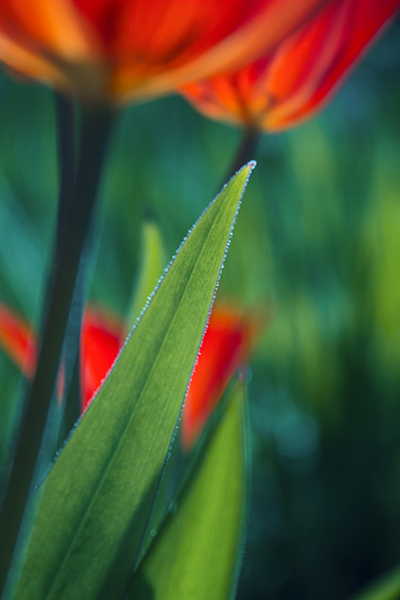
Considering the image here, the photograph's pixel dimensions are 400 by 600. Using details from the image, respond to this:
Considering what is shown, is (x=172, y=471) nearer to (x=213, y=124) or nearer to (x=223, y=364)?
(x=223, y=364)

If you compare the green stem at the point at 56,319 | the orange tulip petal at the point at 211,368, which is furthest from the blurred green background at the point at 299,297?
the green stem at the point at 56,319

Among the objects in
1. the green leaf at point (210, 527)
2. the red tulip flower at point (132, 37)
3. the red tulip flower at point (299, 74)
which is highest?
the red tulip flower at point (299, 74)

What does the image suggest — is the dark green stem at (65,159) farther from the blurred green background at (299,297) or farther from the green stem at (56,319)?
the blurred green background at (299,297)

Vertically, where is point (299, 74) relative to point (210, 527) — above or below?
above

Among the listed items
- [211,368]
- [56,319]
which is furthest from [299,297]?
[56,319]

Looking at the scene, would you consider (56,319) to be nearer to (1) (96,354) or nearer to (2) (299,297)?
(1) (96,354)

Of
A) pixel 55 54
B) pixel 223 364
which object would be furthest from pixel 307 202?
pixel 55 54

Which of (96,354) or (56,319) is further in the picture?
(96,354)

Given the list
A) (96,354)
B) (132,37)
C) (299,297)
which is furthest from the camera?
(299,297)
